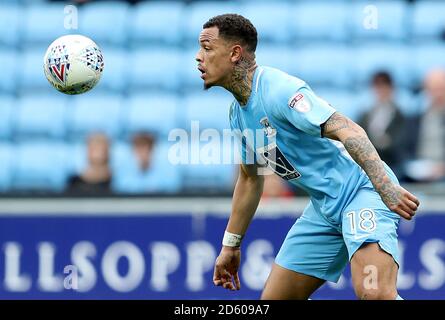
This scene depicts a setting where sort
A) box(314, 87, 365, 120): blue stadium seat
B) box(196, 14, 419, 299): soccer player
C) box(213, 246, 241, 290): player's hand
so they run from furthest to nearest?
box(314, 87, 365, 120): blue stadium seat
box(213, 246, 241, 290): player's hand
box(196, 14, 419, 299): soccer player

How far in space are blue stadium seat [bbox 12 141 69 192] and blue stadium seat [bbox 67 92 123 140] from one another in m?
0.27

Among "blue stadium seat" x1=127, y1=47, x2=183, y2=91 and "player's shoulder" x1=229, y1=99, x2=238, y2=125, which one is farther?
"blue stadium seat" x1=127, y1=47, x2=183, y2=91

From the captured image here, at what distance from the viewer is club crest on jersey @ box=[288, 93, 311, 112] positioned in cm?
608

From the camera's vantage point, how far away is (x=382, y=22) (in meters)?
10.9

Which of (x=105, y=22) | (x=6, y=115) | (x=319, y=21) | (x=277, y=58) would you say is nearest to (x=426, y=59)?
(x=319, y=21)

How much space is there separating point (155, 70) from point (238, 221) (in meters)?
4.40

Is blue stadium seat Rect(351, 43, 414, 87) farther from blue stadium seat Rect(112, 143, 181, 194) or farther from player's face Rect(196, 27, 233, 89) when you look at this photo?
player's face Rect(196, 27, 233, 89)

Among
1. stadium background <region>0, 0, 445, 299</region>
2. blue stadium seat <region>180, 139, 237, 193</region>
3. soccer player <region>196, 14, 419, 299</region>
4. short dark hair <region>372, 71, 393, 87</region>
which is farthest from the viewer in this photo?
short dark hair <region>372, 71, 393, 87</region>

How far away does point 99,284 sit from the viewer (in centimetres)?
909

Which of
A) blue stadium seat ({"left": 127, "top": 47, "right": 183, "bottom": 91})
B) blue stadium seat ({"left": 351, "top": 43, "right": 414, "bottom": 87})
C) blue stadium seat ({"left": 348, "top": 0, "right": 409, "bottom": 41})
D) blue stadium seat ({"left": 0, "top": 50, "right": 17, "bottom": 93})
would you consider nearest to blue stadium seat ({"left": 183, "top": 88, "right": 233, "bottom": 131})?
blue stadium seat ({"left": 127, "top": 47, "right": 183, "bottom": 91})

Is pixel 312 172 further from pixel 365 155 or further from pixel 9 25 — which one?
pixel 9 25

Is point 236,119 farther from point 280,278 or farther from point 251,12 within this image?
point 251,12

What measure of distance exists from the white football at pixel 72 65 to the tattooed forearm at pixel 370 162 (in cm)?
177

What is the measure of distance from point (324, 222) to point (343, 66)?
4.45 m
